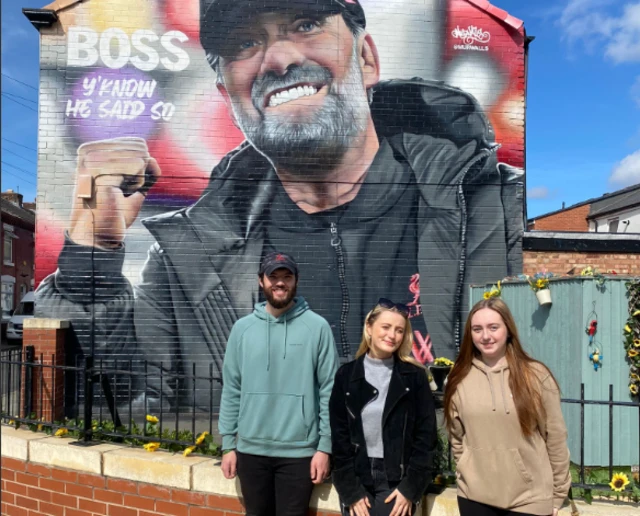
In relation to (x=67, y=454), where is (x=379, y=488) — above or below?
above

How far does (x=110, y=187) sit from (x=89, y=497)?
209 inches

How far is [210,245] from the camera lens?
26.3 feet

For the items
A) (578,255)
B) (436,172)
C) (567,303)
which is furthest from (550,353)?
(436,172)

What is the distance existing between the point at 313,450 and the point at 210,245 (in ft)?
18.7

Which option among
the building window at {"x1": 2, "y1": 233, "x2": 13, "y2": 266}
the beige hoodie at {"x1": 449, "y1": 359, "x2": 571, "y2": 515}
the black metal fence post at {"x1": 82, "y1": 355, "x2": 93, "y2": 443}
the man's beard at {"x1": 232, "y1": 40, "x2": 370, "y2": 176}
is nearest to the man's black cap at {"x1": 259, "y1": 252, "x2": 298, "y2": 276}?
the beige hoodie at {"x1": 449, "y1": 359, "x2": 571, "y2": 515}

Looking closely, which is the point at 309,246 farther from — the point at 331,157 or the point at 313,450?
the point at 313,450

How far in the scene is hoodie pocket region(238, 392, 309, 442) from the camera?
2.67m

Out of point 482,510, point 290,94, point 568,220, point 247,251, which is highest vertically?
point 290,94

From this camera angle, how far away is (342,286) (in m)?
8.00

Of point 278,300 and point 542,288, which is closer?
point 278,300

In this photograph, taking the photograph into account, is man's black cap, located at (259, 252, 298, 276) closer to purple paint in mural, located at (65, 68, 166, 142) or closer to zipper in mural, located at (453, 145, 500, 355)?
zipper in mural, located at (453, 145, 500, 355)

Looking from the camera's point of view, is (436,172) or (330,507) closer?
(330,507)

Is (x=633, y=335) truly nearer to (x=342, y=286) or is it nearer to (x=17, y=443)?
(x=342, y=286)

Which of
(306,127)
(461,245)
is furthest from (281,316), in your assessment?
(461,245)
